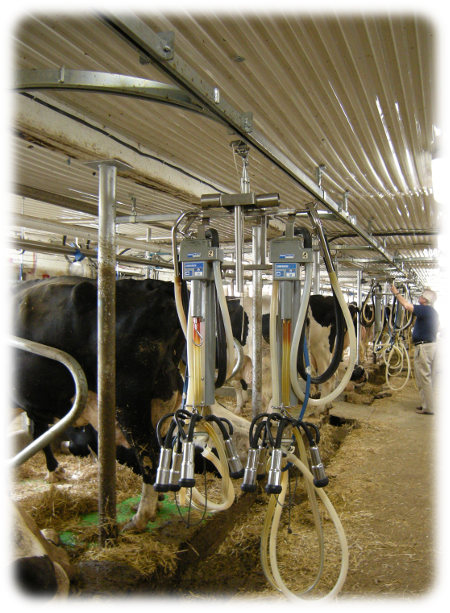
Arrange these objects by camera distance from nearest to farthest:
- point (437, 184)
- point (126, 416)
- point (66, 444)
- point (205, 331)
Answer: point (205, 331)
point (126, 416)
point (437, 184)
point (66, 444)

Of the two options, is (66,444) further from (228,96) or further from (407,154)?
(407,154)

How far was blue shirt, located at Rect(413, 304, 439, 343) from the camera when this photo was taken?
23.3ft

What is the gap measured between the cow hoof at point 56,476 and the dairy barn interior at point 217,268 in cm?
2

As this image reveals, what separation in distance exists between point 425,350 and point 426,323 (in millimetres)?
451

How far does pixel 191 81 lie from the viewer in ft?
5.47

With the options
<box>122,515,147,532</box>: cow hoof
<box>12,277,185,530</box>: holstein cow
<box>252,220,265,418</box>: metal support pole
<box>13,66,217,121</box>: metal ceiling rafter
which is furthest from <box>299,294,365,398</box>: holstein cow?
<box>13,66,217,121</box>: metal ceiling rafter

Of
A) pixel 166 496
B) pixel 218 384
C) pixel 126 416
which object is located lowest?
pixel 166 496

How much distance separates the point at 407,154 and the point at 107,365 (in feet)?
9.34

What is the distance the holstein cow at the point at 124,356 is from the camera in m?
2.93

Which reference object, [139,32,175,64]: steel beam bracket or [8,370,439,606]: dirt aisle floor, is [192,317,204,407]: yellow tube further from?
[139,32,175,64]: steel beam bracket

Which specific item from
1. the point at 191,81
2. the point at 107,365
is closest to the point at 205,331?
the point at 107,365

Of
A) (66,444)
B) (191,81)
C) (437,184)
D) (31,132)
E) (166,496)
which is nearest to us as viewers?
(191,81)

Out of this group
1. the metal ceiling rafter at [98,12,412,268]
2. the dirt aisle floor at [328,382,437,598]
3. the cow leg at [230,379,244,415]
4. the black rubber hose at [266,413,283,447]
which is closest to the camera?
the metal ceiling rafter at [98,12,412,268]

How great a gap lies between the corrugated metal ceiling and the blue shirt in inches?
129
